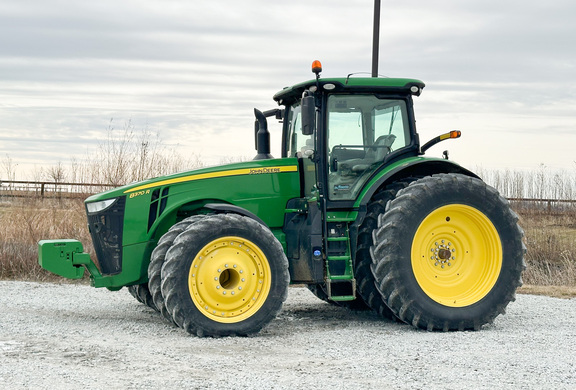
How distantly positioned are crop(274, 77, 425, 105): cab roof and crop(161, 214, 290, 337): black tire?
5.45ft

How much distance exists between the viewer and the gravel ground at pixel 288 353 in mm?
5695

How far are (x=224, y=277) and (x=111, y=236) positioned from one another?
4.26 ft

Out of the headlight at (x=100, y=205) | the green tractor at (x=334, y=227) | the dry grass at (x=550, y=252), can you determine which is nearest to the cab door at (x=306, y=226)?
the green tractor at (x=334, y=227)

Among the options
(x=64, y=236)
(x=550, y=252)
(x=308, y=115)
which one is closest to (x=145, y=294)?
(x=308, y=115)

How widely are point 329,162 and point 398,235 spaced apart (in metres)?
1.07

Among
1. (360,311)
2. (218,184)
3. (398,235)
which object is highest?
(218,184)

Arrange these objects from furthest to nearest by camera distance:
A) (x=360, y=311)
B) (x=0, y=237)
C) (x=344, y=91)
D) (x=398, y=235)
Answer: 1. (x=0, y=237)
2. (x=360, y=311)
3. (x=344, y=91)
4. (x=398, y=235)

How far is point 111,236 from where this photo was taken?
26.0 feet

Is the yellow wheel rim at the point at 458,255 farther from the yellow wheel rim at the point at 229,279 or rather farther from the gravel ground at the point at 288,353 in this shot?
the yellow wheel rim at the point at 229,279

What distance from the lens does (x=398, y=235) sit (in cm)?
767

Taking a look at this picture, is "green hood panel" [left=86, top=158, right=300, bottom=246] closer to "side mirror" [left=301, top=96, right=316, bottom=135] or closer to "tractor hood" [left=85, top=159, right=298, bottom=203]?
"tractor hood" [left=85, top=159, right=298, bottom=203]

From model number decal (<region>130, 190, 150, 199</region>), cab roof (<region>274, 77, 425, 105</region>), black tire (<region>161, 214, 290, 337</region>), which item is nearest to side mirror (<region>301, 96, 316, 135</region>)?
cab roof (<region>274, 77, 425, 105</region>)

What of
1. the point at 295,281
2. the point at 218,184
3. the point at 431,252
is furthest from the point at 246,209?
the point at 431,252

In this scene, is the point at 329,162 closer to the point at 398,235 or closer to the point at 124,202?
the point at 398,235
